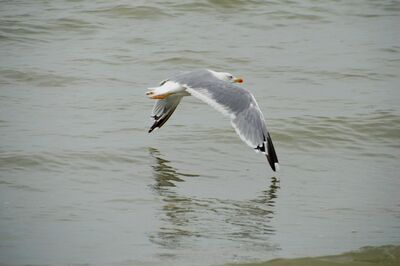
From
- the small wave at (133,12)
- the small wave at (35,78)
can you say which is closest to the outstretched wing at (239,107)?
the small wave at (35,78)

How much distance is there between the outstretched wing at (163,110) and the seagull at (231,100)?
86mm

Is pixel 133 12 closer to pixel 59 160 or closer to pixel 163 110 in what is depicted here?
pixel 163 110

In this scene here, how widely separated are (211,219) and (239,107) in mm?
1457

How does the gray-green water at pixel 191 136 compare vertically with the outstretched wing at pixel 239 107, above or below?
below

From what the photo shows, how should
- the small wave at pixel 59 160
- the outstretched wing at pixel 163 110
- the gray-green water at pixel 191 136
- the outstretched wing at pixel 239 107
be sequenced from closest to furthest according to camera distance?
the gray-green water at pixel 191 136 → the outstretched wing at pixel 239 107 → the small wave at pixel 59 160 → the outstretched wing at pixel 163 110

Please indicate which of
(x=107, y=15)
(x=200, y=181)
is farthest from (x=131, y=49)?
(x=200, y=181)

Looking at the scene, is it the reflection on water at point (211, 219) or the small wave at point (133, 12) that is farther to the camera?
the small wave at point (133, 12)

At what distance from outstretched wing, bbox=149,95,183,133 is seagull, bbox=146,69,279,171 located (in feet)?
0.28

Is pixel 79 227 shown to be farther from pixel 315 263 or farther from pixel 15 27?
pixel 15 27

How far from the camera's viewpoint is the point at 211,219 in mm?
5066

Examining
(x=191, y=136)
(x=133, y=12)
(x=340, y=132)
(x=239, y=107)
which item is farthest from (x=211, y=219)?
(x=133, y=12)

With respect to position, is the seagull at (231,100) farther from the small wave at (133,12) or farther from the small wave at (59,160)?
the small wave at (133,12)

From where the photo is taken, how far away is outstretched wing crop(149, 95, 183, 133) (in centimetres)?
745

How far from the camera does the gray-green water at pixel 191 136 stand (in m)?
4.76
